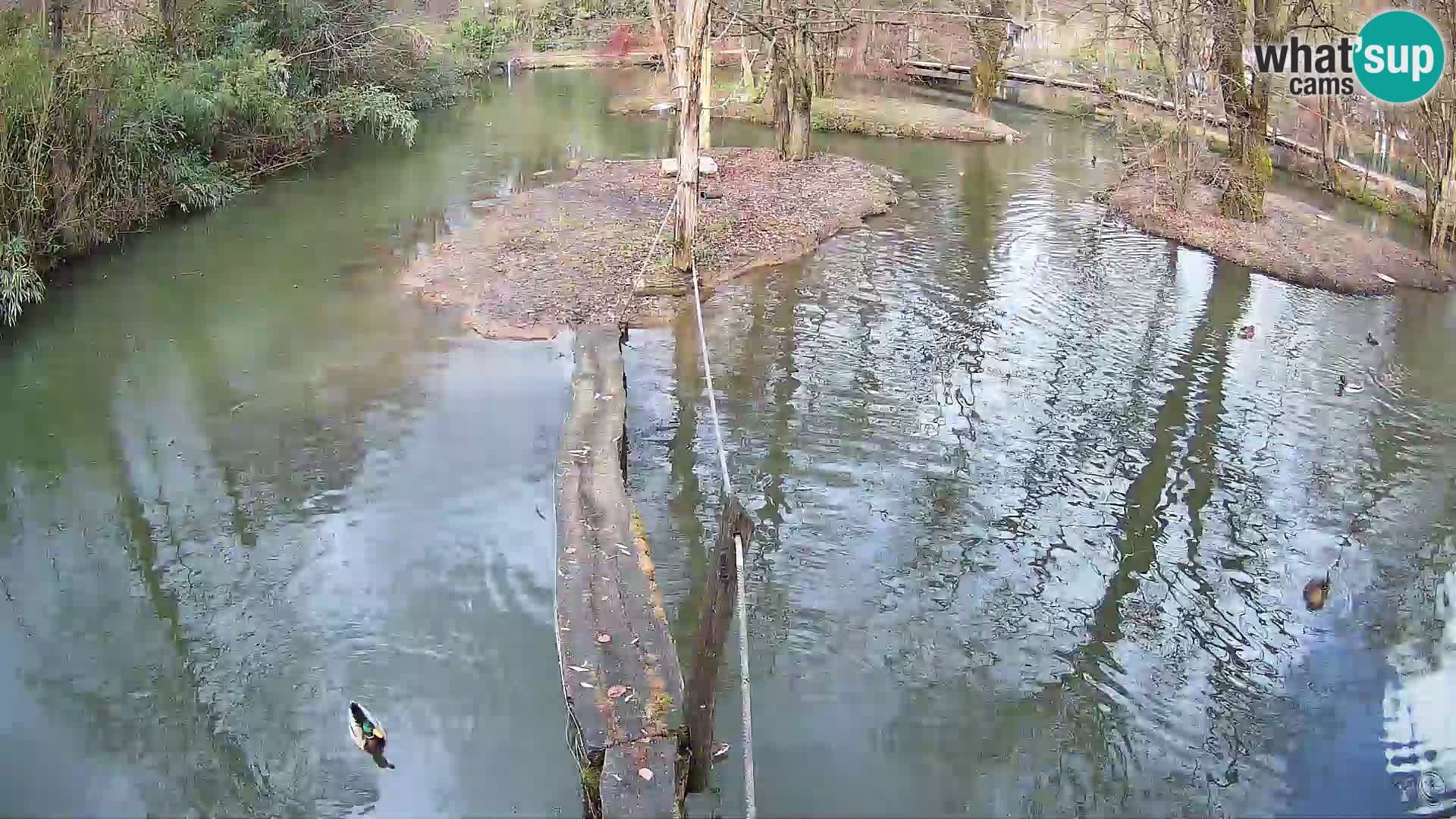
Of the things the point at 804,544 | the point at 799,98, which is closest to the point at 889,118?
the point at 799,98

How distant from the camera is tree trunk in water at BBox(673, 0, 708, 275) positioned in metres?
12.8

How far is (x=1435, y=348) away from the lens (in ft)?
40.4

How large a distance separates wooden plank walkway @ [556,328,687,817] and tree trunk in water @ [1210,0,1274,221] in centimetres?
1192

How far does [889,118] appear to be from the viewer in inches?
1022

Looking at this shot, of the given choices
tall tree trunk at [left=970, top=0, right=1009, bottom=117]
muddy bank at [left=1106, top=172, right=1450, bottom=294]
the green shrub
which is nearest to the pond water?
muddy bank at [left=1106, top=172, right=1450, bottom=294]

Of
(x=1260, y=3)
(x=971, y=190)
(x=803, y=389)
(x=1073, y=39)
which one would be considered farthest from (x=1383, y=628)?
(x=1073, y=39)

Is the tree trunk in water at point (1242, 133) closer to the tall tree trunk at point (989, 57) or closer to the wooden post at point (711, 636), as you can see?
the tall tree trunk at point (989, 57)

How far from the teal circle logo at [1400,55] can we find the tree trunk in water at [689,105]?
8995 millimetres

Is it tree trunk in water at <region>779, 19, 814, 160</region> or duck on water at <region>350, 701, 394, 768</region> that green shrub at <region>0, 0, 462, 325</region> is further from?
duck on water at <region>350, 701, 394, 768</region>

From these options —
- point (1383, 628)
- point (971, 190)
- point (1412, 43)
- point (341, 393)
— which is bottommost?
point (1383, 628)

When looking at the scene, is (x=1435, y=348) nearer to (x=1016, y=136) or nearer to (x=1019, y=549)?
(x=1019, y=549)

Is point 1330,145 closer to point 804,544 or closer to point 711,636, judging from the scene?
point 804,544

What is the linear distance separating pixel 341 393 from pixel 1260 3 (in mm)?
12900

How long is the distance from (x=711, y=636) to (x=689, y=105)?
8.97 metres
